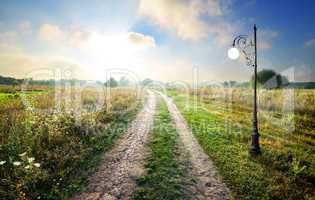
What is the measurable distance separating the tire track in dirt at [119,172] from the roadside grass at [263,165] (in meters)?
2.86

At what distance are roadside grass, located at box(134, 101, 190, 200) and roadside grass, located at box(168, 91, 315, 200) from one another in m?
1.46

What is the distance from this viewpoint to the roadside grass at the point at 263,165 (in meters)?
5.30

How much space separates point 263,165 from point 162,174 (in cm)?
373

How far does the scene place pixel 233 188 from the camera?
538cm

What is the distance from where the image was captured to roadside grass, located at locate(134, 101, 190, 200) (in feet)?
16.4

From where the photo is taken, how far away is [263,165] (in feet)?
22.2

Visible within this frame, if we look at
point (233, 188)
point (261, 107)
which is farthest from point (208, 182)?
point (261, 107)

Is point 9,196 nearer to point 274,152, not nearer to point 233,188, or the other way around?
point 233,188

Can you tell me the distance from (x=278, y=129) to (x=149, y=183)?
10331mm

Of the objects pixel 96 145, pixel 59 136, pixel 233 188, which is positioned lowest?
pixel 233 188

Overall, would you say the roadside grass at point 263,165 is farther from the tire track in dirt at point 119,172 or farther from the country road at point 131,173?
the tire track in dirt at point 119,172

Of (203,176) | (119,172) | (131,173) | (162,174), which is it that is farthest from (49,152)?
(203,176)

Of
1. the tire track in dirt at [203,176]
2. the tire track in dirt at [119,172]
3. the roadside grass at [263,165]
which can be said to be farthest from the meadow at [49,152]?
the roadside grass at [263,165]

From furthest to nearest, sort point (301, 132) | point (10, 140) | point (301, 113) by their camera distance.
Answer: point (301, 113), point (301, 132), point (10, 140)
